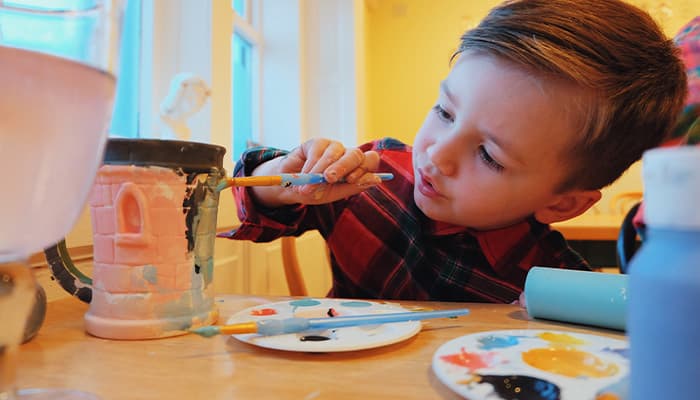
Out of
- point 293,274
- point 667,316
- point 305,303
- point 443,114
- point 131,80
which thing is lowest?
point 293,274

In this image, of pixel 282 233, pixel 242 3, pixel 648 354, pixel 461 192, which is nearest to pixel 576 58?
pixel 461 192

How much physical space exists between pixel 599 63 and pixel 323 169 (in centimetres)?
42

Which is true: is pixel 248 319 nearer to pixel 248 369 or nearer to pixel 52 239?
pixel 248 369

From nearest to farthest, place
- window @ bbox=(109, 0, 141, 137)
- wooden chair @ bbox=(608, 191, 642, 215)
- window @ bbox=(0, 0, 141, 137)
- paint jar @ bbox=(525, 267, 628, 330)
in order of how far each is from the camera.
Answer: window @ bbox=(0, 0, 141, 137) < paint jar @ bbox=(525, 267, 628, 330) < window @ bbox=(109, 0, 141, 137) < wooden chair @ bbox=(608, 191, 642, 215)

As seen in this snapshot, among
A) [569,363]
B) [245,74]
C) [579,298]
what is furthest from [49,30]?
[245,74]

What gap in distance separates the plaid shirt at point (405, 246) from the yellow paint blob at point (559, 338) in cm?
44

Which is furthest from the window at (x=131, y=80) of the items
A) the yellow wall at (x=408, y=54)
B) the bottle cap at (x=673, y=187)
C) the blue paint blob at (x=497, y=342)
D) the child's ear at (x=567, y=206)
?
the yellow wall at (x=408, y=54)

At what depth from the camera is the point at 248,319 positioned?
0.47 metres

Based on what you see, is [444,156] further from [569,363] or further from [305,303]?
[569,363]

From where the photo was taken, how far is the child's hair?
2.30ft

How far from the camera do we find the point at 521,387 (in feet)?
0.99

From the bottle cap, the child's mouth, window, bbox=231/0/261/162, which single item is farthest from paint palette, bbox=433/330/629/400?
window, bbox=231/0/261/162

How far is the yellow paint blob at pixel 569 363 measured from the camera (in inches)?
12.9

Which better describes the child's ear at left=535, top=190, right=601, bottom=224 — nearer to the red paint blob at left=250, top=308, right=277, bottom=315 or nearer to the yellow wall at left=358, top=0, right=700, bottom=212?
the red paint blob at left=250, top=308, right=277, bottom=315
